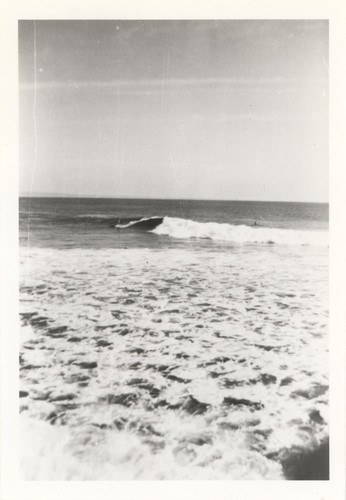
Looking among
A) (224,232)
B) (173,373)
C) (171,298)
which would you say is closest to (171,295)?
(171,298)

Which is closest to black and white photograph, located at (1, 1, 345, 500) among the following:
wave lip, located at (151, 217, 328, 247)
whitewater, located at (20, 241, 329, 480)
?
whitewater, located at (20, 241, 329, 480)

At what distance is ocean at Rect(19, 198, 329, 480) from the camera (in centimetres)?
200

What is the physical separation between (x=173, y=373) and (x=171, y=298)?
3.06ft

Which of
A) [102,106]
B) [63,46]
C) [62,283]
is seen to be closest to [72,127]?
[102,106]

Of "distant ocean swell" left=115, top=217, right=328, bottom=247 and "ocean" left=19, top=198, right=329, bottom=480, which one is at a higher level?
"distant ocean swell" left=115, top=217, right=328, bottom=247

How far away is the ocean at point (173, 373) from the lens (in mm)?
2000

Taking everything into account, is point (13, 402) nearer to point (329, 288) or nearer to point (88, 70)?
point (329, 288)

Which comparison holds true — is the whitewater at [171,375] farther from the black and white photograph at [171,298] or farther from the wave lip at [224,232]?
the wave lip at [224,232]

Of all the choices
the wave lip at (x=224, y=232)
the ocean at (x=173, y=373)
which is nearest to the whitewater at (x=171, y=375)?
the ocean at (x=173, y=373)

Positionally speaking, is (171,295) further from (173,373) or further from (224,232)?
(224,232)

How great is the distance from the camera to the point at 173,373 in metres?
2.30

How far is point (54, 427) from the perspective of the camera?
2070 millimetres

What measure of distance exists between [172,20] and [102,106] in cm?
90

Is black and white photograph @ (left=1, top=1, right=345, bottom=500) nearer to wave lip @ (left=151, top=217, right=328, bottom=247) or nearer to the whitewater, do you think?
the whitewater
